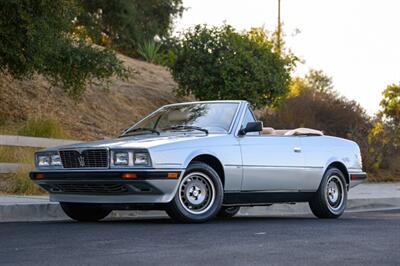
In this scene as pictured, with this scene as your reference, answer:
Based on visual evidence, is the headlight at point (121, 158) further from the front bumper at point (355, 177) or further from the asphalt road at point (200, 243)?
the front bumper at point (355, 177)

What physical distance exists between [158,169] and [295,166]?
237cm

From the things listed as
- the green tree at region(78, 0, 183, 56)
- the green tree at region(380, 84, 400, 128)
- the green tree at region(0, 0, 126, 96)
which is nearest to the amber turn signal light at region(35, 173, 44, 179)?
the green tree at region(0, 0, 126, 96)

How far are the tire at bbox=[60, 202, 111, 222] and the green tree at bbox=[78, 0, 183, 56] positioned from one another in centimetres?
2541

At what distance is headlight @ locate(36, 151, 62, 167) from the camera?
34.2 ft

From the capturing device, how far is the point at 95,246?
25.6 feet

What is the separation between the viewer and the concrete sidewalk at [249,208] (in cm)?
1148

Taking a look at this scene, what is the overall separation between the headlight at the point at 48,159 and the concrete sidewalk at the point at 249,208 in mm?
1047

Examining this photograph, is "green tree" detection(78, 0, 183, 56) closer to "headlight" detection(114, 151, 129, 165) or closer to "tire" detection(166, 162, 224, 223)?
"tire" detection(166, 162, 224, 223)

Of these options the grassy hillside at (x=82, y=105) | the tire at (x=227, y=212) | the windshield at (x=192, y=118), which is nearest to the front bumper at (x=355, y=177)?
the tire at (x=227, y=212)

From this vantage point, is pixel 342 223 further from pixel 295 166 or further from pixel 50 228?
pixel 50 228

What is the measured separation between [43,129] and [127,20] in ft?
61.2

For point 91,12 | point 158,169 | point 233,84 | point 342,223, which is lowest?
point 342,223

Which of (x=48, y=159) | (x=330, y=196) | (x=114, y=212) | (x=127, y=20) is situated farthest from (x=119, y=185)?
(x=127, y=20)

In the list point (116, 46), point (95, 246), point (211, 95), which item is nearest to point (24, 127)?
point (211, 95)
